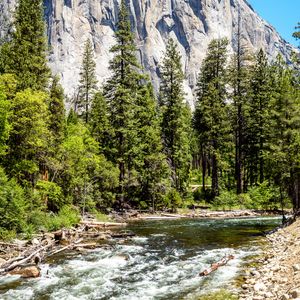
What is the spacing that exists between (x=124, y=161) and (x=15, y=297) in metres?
30.7

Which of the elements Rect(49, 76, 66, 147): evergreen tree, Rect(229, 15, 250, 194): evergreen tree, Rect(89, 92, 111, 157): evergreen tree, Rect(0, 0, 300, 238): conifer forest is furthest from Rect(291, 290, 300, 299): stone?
Rect(229, 15, 250, 194): evergreen tree

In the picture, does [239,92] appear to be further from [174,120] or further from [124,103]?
[124,103]

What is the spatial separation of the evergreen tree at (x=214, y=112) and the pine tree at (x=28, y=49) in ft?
73.8

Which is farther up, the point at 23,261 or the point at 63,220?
the point at 63,220

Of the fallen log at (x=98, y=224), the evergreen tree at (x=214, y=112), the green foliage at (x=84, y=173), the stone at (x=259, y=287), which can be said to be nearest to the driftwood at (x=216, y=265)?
the stone at (x=259, y=287)

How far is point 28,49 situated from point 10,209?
17.2m

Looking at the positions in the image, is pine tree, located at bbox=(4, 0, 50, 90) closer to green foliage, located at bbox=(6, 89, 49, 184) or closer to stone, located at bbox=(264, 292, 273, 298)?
green foliage, located at bbox=(6, 89, 49, 184)

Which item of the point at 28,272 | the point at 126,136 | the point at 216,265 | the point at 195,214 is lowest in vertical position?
the point at 195,214

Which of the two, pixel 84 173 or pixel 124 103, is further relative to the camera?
pixel 124 103

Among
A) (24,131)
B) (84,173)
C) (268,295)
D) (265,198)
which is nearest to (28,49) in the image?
(24,131)

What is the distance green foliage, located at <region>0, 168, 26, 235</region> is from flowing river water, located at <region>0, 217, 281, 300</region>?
3.81m

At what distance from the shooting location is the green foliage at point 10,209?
19.4m

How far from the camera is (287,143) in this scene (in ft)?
92.4

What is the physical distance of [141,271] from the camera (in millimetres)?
14703
